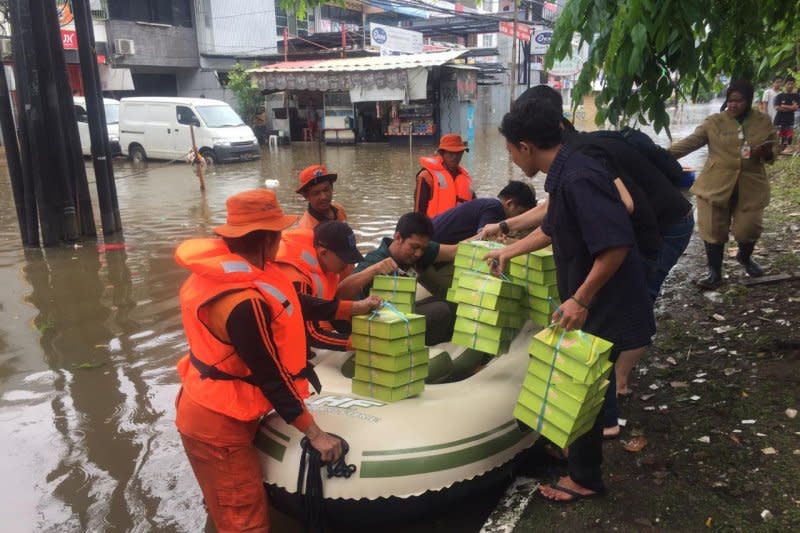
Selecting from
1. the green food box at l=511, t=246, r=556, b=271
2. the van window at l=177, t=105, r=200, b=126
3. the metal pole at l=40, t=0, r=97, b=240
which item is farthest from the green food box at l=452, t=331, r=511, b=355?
the van window at l=177, t=105, r=200, b=126

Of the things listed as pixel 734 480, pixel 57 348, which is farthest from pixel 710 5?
pixel 57 348

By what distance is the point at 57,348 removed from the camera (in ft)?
18.5

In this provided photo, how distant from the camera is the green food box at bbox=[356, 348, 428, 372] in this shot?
10.1 feet

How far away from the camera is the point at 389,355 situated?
3.07 meters

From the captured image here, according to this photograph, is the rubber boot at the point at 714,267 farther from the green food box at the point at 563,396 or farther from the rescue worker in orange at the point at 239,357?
the rescue worker in orange at the point at 239,357

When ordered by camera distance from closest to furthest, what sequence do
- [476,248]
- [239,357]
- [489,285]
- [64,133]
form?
[239,357] < [489,285] < [476,248] < [64,133]

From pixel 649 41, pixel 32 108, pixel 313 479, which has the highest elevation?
pixel 649 41

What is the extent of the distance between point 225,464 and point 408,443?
2.63 feet

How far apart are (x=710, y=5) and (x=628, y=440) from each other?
7.53 ft

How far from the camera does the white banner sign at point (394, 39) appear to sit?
85.0 ft

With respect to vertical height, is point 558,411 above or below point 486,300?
below

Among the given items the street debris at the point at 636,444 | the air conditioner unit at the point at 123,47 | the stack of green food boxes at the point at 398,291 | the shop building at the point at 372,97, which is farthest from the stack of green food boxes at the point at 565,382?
the air conditioner unit at the point at 123,47

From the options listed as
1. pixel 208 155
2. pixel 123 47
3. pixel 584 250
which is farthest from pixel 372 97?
pixel 584 250

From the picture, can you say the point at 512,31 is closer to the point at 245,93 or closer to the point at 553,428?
the point at 245,93
